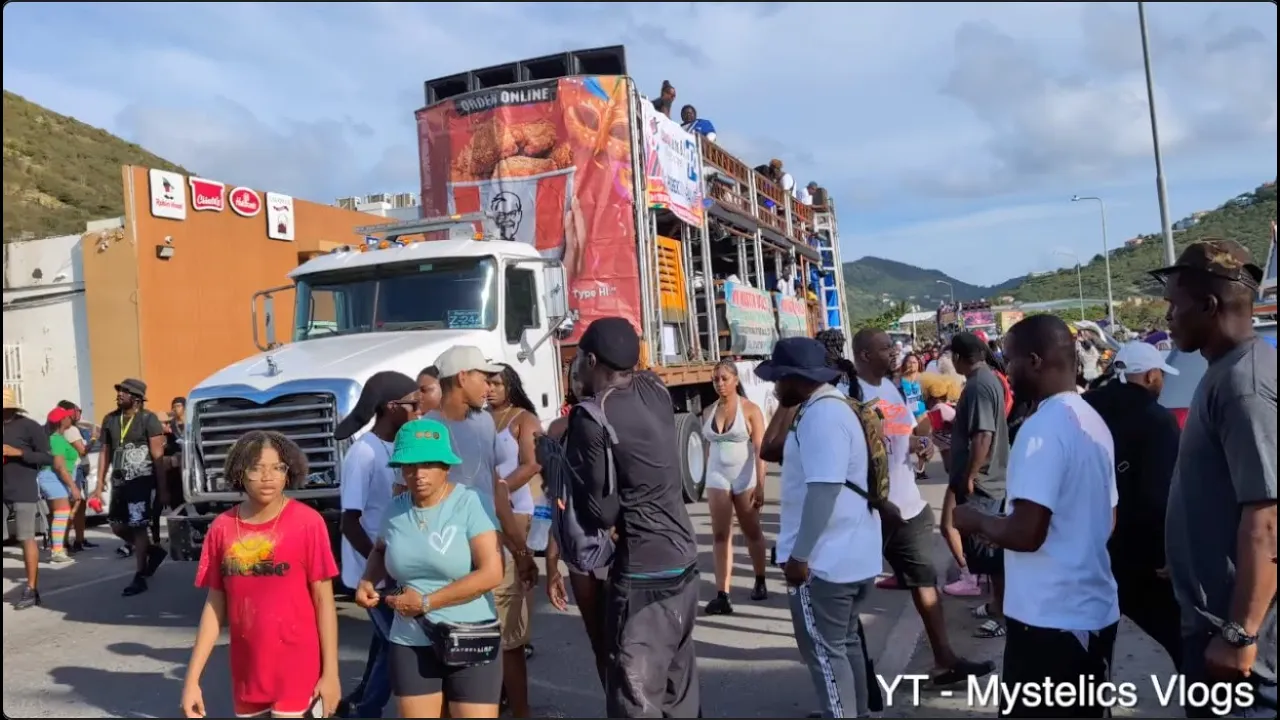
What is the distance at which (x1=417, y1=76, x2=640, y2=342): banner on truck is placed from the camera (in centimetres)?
930

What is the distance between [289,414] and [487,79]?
Result: 16.1 feet

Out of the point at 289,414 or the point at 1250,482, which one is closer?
the point at 1250,482

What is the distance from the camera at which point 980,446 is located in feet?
17.2

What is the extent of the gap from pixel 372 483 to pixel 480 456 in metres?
0.51

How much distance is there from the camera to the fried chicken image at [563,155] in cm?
934

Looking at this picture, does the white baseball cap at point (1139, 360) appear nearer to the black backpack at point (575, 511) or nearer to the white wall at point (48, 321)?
the black backpack at point (575, 511)

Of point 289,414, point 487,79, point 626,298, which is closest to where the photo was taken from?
point 289,414

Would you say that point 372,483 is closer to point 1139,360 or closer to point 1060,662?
point 1060,662

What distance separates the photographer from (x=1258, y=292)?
271 centimetres

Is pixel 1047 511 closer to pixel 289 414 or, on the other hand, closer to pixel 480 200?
pixel 289 414

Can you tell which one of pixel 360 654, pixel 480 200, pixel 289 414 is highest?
pixel 480 200

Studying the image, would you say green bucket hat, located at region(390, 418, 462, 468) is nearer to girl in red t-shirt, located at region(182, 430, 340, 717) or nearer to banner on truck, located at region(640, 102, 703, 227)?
girl in red t-shirt, located at region(182, 430, 340, 717)

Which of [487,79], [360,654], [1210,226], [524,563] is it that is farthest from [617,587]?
[1210,226]

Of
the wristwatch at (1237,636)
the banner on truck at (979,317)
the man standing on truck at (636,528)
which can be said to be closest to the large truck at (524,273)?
the man standing on truck at (636,528)
